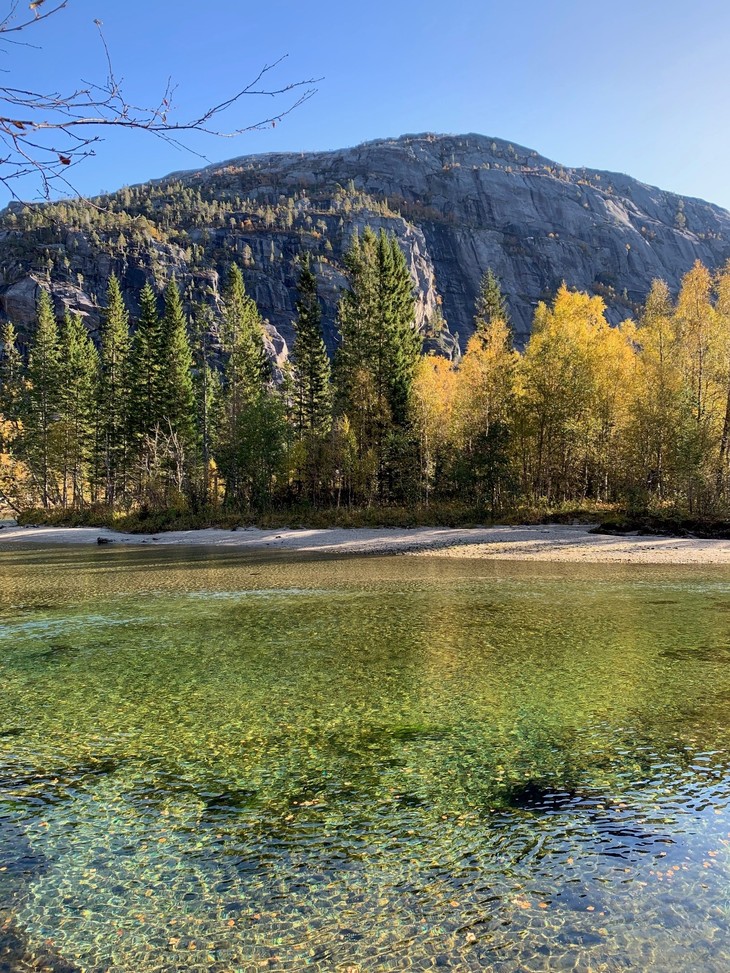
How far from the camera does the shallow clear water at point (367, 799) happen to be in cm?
363

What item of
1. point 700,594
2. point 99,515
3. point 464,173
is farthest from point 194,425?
point 464,173

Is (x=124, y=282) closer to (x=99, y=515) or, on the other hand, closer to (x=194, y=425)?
(x=194, y=425)

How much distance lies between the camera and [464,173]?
196m

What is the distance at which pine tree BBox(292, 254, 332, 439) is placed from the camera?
50.1 meters

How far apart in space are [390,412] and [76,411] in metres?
31.9

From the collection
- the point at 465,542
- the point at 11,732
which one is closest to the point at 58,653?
the point at 11,732

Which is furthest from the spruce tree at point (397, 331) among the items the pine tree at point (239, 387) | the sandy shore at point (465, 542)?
the sandy shore at point (465, 542)

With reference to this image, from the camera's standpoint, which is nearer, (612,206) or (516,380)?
(516,380)

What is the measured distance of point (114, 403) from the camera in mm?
56594

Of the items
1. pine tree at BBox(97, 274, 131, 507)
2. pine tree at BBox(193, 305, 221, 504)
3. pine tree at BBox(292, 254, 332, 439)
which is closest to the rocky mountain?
pine tree at BBox(193, 305, 221, 504)

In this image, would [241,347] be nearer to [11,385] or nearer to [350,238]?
[11,385]

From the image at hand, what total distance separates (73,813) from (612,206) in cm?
22837

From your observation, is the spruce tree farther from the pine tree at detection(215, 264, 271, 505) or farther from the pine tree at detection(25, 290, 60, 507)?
the pine tree at detection(25, 290, 60, 507)

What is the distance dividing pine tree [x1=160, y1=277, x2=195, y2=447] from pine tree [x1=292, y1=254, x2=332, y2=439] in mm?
12737
